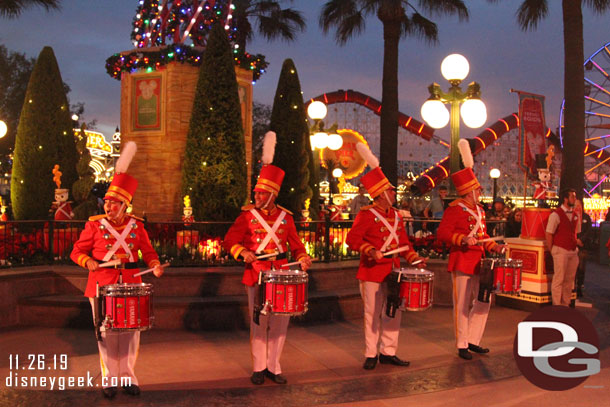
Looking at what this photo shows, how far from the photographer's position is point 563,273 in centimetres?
1039

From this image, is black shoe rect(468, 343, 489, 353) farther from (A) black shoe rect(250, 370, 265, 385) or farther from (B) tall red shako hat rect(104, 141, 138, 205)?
(B) tall red shako hat rect(104, 141, 138, 205)

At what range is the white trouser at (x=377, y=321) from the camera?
7199 mm

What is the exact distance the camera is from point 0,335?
8680mm

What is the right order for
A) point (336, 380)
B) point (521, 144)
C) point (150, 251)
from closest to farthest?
point (150, 251), point (336, 380), point (521, 144)

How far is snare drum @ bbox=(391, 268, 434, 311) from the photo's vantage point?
688cm

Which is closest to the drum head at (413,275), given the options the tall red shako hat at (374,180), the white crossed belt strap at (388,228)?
the white crossed belt strap at (388,228)

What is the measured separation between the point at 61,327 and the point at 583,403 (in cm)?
696

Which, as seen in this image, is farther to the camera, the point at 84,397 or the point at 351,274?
the point at 351,274

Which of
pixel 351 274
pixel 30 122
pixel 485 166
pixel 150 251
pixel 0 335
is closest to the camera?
pixel 150 251

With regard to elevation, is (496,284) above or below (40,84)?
below

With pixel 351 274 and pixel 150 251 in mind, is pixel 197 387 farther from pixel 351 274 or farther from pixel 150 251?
pixel 351 274

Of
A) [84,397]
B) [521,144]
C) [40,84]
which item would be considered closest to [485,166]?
[521,144]

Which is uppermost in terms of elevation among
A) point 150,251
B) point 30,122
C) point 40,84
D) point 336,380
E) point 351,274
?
point 40,84

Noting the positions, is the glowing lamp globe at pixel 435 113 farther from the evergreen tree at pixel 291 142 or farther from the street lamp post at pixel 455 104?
the evergreen tree at pixel 291 142
